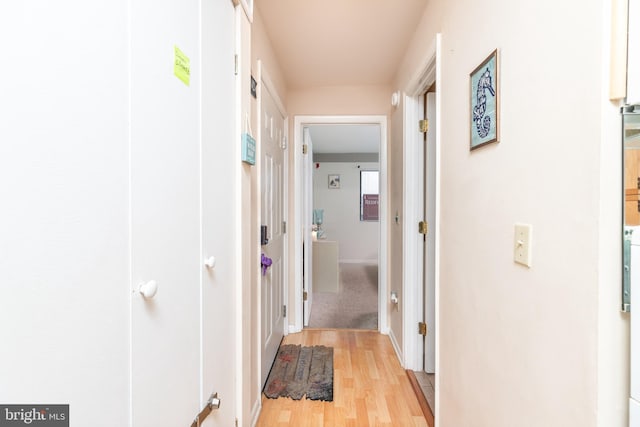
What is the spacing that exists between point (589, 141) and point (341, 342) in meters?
2.49

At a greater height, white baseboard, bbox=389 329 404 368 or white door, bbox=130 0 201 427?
white door, bbox=130 0 201 427

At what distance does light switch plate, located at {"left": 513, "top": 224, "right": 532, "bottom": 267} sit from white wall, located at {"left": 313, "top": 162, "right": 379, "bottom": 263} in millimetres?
5655

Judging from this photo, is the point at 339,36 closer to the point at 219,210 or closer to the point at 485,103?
the point at 485,103

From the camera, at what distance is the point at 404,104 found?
2268mm

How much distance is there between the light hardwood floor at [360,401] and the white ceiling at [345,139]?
9.04ft

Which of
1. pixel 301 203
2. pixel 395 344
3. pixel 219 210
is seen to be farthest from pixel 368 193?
pixel 219 210

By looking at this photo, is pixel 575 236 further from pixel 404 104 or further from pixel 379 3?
pixel 404 104

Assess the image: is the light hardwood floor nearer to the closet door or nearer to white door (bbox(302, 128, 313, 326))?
white door (bbox(302, 128, 313, 326))

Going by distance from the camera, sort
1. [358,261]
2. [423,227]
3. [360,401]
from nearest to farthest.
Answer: [360,401] < [423,227] < [358,261]

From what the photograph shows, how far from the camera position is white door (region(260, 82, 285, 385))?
1.98 meters

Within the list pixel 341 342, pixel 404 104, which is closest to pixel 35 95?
pixel 404 104

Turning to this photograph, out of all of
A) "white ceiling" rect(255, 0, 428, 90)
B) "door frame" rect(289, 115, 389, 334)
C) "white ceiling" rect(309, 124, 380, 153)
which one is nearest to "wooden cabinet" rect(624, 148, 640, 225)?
"white ceiling" rect(255, 0, 428, 90)

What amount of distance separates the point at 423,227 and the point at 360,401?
1.23m

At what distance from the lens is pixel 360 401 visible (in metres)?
1.90
